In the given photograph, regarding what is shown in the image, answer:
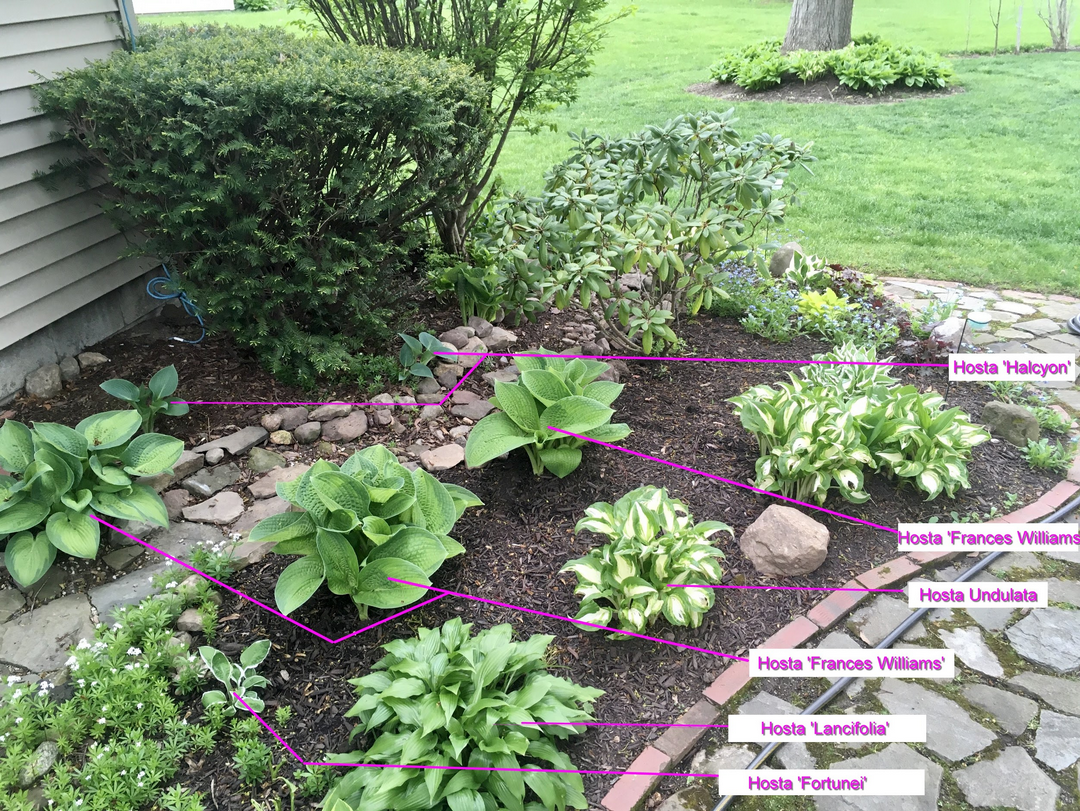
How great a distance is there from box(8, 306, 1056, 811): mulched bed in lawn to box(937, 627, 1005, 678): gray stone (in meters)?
0.38

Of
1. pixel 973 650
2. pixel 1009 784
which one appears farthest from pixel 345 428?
pixel 1009 784

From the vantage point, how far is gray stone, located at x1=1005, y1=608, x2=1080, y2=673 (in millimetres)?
2557

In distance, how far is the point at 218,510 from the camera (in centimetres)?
298

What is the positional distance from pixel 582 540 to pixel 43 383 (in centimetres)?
270

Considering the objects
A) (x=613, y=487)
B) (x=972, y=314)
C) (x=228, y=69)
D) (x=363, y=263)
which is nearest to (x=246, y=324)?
(x=363, y=263)

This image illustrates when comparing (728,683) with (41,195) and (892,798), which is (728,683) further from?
(41,195)

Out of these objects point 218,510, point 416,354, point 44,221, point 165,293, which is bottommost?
point 218,510

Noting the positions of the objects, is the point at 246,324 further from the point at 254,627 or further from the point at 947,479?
the point at 947,479

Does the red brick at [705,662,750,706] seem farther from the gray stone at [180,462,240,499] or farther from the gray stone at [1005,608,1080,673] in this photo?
the gray stone at [180,462,240,499]

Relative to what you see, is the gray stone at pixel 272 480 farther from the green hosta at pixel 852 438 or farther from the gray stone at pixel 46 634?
the green hosta at pixel 852 438

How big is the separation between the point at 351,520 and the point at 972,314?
3157 millimetres

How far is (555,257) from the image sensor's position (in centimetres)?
374

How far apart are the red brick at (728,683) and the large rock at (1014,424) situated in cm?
210

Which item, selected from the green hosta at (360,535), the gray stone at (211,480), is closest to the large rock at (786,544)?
the green hosta at (360,535)
